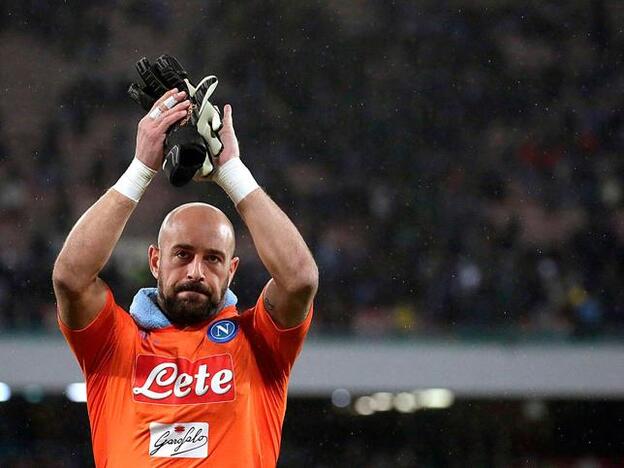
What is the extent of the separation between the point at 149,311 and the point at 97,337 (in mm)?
184

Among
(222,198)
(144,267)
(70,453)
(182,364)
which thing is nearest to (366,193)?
(222,198)

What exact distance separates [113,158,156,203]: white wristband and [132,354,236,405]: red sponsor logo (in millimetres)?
455

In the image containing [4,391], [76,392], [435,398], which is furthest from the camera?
[435,398]

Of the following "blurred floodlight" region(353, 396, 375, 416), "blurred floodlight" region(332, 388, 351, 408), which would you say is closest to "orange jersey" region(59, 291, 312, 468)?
"blurred floodlight" region(332, 388, 351, 408)

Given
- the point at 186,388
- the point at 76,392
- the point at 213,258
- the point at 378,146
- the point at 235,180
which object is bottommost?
the point at 378,146

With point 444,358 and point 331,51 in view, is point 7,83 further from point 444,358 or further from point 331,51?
point 444,358

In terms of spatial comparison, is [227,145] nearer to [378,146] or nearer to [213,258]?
[213,258]

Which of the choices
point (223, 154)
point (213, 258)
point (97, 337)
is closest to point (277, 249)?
point (213, 258)

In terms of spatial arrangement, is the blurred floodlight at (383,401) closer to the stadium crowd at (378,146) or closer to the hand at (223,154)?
the stadium crowd at (378,146)

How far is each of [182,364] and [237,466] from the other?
0.32 metres

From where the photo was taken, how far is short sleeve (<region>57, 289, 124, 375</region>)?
287cm

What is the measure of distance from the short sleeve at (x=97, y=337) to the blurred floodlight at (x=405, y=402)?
9318 mm

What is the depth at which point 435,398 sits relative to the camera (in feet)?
38.4

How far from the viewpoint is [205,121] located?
2859mm
